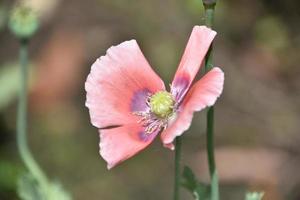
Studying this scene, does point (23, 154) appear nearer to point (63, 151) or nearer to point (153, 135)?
point (153, 135)

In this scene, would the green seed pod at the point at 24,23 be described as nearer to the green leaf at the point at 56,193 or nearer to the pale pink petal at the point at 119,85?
the green leaf at the point at 56,193

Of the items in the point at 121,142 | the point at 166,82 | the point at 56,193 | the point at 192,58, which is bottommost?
the point at 166,82

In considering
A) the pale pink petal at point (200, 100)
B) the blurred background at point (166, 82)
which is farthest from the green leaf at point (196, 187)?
the blurred background at point (166, 82)

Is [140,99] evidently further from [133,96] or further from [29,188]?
[29,188]

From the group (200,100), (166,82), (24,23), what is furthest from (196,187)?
(166,82)

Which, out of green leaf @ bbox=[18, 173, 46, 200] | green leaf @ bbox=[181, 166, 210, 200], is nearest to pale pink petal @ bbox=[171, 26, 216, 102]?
green leaf @ bbox=[181, 166, 210, 200]

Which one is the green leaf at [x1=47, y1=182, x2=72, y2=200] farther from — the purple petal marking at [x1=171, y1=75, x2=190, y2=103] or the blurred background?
the blurred background
